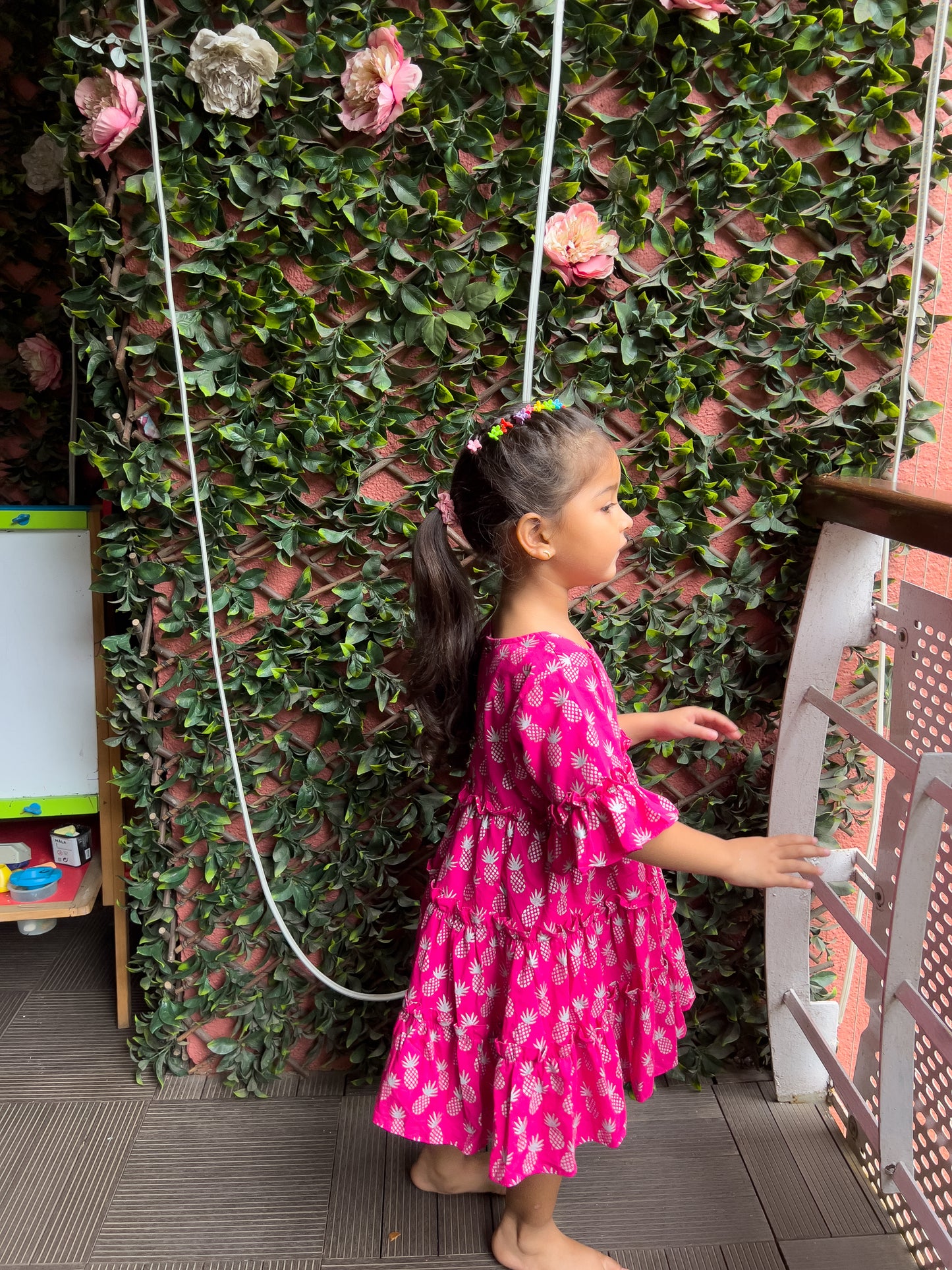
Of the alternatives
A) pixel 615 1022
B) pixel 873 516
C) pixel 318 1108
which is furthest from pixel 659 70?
pixel 318 1108

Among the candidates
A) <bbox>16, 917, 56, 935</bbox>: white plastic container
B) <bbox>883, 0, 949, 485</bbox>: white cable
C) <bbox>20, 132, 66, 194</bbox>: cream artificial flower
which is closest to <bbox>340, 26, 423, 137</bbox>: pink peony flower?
<bbox>883, 0, 949, 485</bbox>: white cable

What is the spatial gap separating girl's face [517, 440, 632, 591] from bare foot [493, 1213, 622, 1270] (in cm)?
95

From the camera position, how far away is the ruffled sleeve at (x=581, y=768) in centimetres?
112

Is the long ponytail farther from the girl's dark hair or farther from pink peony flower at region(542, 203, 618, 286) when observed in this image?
pink peony flower at region(542, 203, 618, 286)

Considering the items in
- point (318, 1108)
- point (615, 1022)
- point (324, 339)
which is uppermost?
point (324, 339)

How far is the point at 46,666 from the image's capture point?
5.83 feet

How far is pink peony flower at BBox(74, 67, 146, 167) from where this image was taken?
1.29m

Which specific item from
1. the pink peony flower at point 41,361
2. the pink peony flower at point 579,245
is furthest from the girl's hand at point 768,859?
the pink peony flower at point 41,361

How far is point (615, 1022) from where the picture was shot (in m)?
1.35

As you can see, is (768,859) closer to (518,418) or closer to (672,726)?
(672,726)

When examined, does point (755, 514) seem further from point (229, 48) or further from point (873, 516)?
point (229, 48)

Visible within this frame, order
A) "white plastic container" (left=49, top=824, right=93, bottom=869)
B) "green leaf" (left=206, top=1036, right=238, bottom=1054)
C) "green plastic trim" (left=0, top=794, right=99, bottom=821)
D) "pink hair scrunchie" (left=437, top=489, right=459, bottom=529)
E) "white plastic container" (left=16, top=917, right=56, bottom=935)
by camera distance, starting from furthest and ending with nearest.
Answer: "white plastic container" (left=16, top=917, right=56, bottom=935), "white plastic container" (left=49, top=824, right=93, bottom=869), "green plastic trim" (left=0, top=794, right=99, bottom=821), "green leaf" (left=206, top=1036, right=238, bottom=1054), "pink hair scrunchie" (left=437, top=489, right=459, bottom=529)

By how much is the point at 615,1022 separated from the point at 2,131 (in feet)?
6.81

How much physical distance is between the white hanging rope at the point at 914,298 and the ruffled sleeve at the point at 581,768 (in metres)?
0.58
